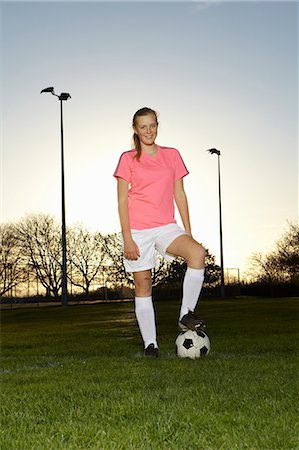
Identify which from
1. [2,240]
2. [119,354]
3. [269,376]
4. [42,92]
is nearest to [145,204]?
[119,354]

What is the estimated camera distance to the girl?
22.0 ft

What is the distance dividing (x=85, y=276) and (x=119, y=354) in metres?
39.4

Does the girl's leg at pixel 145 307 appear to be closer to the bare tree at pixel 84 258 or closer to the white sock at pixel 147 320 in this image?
the white sock at pixel 147 320

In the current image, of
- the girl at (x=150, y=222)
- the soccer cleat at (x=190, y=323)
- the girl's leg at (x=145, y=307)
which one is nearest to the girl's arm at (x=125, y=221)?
the girl at (x=150, y=222)

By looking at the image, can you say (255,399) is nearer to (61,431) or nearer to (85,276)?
(61,431)

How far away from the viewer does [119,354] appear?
7.45 m

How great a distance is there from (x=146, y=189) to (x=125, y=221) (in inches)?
15.7

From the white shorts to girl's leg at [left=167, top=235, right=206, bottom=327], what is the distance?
73mm

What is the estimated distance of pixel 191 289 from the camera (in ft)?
22.2

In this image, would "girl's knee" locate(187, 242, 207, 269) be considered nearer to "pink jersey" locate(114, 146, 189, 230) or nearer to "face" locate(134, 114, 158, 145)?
"pink jersey" locate(114, 146, 189, 230)

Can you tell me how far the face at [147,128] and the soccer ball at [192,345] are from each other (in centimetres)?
185

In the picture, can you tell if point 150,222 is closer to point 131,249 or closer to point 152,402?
point 131,249

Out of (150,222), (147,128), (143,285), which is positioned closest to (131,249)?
(150,222)

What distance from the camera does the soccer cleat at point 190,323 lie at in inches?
261
